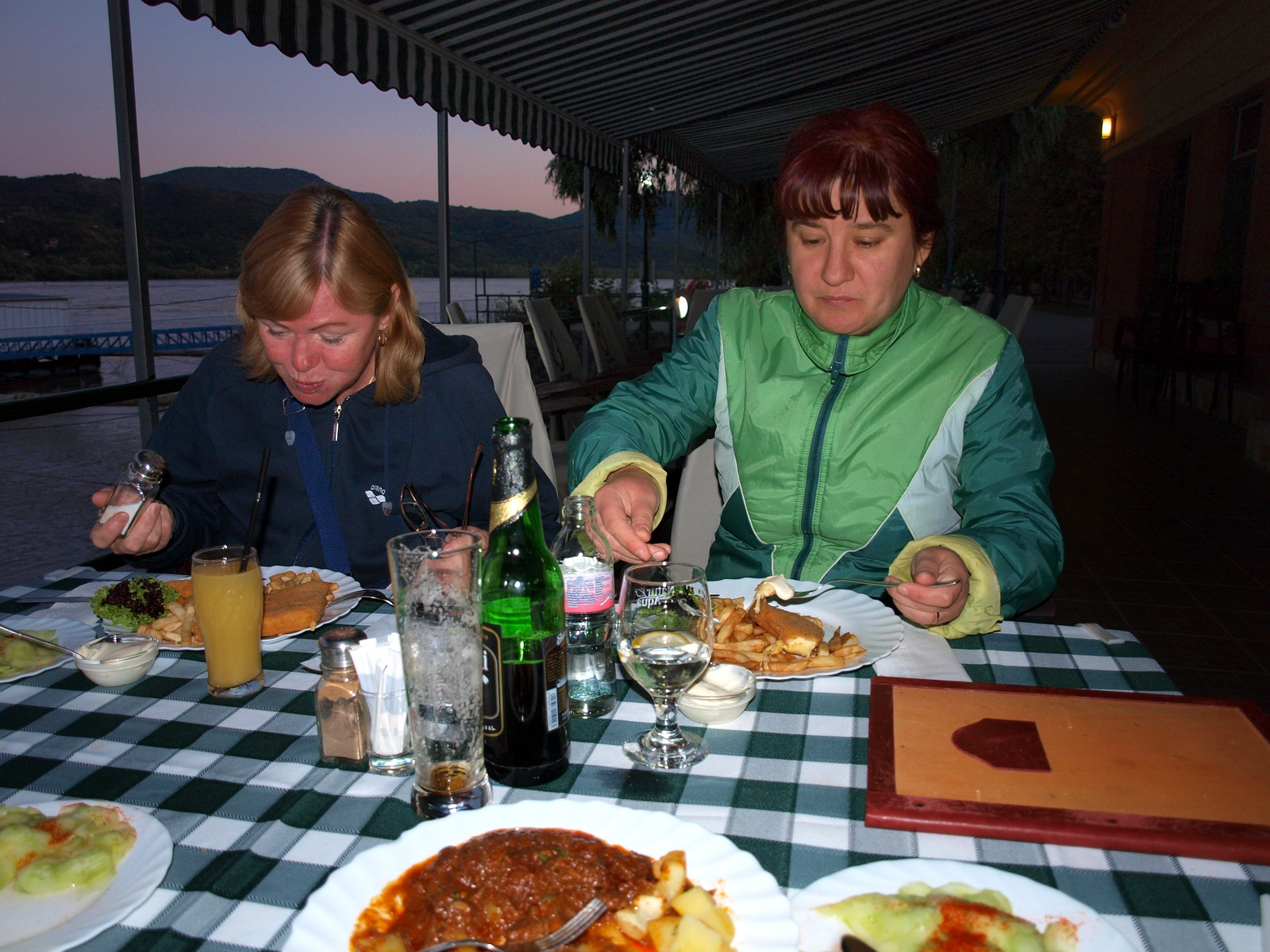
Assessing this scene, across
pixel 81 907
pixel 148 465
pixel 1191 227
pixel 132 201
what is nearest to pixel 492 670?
pixel 81 907

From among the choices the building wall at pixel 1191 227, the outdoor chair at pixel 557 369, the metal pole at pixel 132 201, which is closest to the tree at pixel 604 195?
the building wall at pixel 1191 227

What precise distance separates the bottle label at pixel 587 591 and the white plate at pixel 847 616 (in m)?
0.24

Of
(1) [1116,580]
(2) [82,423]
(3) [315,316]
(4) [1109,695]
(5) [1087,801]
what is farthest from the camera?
(2) [82,423]

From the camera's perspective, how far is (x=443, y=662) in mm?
860

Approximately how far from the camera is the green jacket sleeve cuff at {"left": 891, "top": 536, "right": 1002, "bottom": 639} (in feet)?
4.18

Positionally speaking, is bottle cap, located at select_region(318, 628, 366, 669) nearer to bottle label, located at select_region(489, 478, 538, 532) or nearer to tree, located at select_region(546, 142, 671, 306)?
bottle label, located at select_region(489, 478, 538, 532)

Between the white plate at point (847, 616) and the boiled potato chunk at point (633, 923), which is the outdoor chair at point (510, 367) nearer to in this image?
the white plate at point (847, 616)

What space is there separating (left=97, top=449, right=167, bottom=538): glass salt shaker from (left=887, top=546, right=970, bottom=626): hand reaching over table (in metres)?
1.24

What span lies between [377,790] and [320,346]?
40.2 inches

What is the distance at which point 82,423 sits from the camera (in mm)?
11500

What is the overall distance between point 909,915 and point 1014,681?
571mm

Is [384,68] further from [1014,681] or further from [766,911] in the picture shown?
[766,911]

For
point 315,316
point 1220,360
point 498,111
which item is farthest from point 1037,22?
point 315,316

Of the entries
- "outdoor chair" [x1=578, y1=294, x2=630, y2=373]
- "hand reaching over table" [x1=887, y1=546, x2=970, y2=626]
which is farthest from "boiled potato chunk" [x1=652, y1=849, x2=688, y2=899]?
"outdoor chair" [x1=578, y1=294, x2=630, y2=373]
